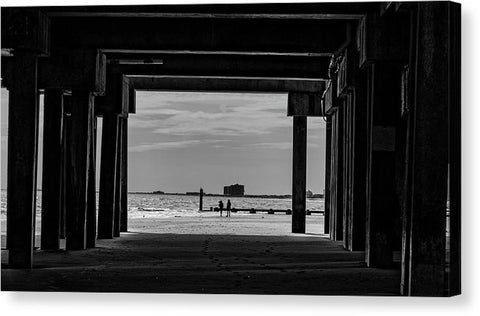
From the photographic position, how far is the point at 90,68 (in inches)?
555

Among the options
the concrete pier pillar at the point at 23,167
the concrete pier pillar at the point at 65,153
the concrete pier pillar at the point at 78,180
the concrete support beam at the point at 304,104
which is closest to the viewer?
the concrete pier pillar at the point at 23,167

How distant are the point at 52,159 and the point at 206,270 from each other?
3.59 meters

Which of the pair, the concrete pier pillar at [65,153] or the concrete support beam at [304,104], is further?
the concrete support beam at [304,104]

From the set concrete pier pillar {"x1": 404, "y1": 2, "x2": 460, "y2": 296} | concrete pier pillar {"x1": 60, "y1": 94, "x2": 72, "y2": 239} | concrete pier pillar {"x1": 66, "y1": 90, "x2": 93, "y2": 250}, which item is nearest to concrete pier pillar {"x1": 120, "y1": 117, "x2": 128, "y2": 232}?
concrete pier pillar {"x1": 60, "y1": 94, "x2": 72, "y2": 239}

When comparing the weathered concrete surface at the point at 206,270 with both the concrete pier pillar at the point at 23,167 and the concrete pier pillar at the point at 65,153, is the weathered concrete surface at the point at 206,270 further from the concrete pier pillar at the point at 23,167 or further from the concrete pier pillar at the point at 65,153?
the concrete pier pillar at the point at 65,153

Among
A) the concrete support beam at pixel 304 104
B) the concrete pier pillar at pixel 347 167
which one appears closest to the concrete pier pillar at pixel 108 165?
the concrete pier pillar at pixel 347 167

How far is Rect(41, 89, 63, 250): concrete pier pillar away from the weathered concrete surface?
1.84 feet

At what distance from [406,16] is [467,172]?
11.6ft

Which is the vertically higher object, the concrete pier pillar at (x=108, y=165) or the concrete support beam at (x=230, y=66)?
the concrete support beam at (x=230, y=66)

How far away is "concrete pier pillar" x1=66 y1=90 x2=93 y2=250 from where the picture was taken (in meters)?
14.6

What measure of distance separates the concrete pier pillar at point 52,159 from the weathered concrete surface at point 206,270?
0.56m

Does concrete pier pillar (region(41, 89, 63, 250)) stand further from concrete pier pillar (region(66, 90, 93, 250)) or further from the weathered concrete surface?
the weathered concrete surface

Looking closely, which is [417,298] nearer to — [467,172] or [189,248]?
[467,172]

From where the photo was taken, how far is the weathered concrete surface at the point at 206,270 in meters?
9.96
